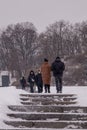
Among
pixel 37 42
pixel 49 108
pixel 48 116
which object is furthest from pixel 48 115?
pixel 37 42

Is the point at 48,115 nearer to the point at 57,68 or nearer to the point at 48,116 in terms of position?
the point at 48,116

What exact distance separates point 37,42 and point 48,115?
69.4m

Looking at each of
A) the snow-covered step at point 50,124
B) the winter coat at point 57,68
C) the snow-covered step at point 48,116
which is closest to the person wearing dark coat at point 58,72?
the winter coat at point 57,68

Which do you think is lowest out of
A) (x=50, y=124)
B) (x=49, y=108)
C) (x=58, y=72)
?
(x=50, y=124)

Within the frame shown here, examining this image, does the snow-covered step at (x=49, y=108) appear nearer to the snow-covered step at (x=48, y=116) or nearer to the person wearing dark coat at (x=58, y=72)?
the snow-covered step at (x=48, y=116)

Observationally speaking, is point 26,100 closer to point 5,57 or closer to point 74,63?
point 74,63

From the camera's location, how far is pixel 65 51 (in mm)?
81000

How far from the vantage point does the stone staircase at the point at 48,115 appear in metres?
12.5

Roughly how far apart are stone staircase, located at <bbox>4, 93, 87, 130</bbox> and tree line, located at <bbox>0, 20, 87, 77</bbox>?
209ft

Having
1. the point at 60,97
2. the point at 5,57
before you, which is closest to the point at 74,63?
the point at 5,57

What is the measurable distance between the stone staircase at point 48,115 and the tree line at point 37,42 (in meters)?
63.6

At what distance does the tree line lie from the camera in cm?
7981

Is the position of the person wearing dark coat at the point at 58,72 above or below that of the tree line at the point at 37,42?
below

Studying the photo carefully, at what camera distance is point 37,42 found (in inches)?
3253
